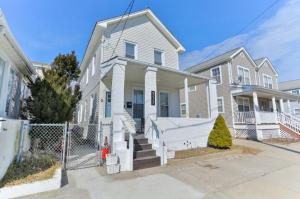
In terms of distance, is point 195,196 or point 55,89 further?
point 55,89

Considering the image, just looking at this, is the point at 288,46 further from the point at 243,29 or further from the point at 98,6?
the point at 98,6

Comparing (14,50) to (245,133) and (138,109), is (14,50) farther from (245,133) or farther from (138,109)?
(245,133)

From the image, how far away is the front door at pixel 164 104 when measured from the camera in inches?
485

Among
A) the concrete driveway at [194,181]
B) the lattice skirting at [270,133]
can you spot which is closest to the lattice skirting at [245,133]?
the lattice skirting at [270,133]

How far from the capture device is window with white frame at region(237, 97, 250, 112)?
16234 mm

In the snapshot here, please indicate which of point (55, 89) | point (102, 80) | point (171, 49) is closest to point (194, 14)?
point (171, 49)

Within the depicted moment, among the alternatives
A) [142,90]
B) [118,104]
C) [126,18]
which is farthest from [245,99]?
[118,104]

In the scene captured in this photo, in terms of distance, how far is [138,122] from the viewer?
10.6 metres

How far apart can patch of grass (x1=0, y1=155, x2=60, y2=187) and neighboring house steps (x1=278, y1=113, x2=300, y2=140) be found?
17282 mm

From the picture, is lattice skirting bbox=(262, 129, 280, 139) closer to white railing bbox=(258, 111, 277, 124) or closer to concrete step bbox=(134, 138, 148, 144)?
white railing bbox=(258, 111, 277, 124)

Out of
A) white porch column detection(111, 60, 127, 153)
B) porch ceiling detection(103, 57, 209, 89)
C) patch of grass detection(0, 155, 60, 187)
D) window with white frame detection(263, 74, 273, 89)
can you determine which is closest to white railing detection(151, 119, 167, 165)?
white porch column detection(111, 60, 127, 153)

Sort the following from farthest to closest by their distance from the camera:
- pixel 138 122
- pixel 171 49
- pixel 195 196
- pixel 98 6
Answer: pixel 171 49, pixel 138 122, pixel 98 6, pixel 195 196

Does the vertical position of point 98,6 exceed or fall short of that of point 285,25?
it exceeds it

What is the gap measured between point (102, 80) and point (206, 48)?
11185mm
